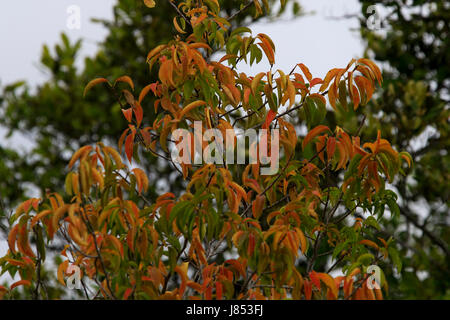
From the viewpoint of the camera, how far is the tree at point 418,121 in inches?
212

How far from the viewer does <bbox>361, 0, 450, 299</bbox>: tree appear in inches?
212

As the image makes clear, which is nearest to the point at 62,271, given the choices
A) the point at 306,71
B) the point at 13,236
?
the point at 13,236

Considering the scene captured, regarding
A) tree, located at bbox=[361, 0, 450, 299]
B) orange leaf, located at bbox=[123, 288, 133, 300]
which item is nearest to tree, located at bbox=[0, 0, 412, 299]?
orange leaf, located at bbox=[123, 288, 133, 300]

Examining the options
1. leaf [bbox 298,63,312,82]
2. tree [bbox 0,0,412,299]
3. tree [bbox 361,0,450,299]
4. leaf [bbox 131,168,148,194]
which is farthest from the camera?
tree [bbox 361,0,450,299]

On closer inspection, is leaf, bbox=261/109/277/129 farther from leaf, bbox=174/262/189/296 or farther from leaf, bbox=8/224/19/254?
leaf, bbox=8/224/19/254

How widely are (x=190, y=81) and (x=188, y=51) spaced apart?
14 centimetres

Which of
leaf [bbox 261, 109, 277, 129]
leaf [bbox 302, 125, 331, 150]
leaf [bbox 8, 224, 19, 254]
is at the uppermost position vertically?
leaf [bbox 261, 109, 277, 129]

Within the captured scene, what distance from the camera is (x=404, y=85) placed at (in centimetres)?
591

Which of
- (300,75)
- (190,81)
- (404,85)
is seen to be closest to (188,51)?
(190,81)

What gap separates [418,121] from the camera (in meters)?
5.34

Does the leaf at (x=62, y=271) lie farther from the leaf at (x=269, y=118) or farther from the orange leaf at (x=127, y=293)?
the leaf at (x=269, y=118)

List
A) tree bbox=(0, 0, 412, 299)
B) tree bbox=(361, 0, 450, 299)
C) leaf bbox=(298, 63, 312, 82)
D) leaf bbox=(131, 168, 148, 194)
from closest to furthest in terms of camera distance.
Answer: tree bbox=(0, 0, 412, 299)
leaf bbox=(131, 168, 148, 194)
leaf bbox=(298, 63, 312, 82)
tree bbox=(361, 0, 450, 299)

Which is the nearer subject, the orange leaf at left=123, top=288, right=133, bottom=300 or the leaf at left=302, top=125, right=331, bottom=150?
the orange leaf at left=123, top=288, right=133, bottom=300
